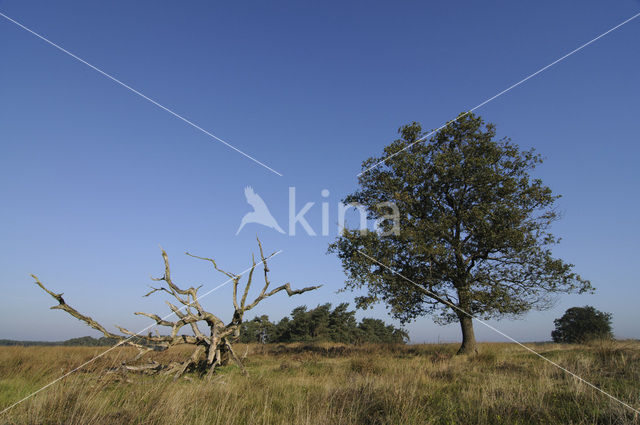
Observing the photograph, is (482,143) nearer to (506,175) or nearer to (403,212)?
(506,175)

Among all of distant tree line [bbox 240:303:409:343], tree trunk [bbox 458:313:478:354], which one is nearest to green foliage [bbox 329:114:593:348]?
tree trunk [bbox 458:313:478:354]

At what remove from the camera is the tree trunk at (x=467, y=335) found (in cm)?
1673

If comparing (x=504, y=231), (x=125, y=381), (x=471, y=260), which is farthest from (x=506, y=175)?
(x=125, y=381)

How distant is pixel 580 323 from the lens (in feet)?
125

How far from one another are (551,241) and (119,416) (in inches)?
755

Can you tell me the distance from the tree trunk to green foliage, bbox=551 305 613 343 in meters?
27.0

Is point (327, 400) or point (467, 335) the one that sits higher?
point (467, 335)

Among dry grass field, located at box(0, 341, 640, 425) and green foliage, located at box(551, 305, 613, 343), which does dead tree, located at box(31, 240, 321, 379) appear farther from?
green foliage, located at box(551, 305, 613, 343)

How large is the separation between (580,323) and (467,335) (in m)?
32.3

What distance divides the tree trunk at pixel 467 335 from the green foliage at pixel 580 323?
1062 inches

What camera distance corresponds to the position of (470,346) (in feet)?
55.0

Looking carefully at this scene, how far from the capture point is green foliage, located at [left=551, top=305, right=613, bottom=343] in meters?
36.3

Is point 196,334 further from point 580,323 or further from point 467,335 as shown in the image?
point 580,323

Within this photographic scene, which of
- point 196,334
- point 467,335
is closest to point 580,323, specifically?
point 467,335
